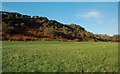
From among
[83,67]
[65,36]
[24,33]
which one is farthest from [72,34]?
[83,67]

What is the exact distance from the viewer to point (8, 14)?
9700 cm

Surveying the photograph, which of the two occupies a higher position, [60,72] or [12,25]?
[12,25]

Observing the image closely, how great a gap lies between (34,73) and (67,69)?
2.63 m

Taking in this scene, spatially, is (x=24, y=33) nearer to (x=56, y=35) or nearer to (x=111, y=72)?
(x=56, y=35)

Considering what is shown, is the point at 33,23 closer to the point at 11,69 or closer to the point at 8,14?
the point at 8,14

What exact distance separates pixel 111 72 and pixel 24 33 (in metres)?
77.2

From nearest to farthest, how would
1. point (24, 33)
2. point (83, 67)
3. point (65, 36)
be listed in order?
point (83, 67) → point (24, 33) → point (65, 36)

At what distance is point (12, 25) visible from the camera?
315 feet

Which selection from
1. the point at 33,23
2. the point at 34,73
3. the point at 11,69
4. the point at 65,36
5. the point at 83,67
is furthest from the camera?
the point at 33,23

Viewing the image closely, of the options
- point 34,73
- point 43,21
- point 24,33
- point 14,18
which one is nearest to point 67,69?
point 34,73

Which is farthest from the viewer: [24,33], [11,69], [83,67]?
[24,33]

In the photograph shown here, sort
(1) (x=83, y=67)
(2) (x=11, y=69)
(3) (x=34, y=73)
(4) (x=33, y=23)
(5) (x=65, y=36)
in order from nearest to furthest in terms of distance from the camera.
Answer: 1. (3) (x=34, y=73)
2. (2) (x=11, y=69)
3. (1) (x=83, y=67)
4. (5) (x=65, y=36)
5. (4) (x=33, y=23)

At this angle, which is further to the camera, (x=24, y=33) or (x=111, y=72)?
(x=24, y=33)

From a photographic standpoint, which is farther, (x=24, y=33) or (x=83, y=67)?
(x=24, y=33)
